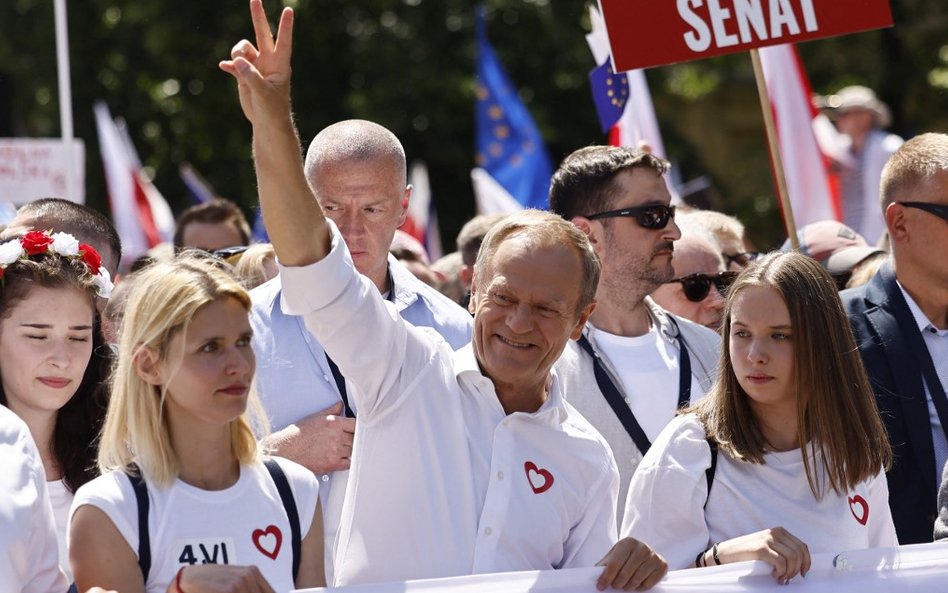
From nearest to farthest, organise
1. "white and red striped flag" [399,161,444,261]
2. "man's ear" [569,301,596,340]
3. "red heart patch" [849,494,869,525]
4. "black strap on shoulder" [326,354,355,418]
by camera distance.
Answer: "man's ear" [569,301,596,340] → "red heart patch" [849,494,869,525] → "black strap on shoulder" [326,354,355,418] → "white and red striped flag" [399,161,444,261]

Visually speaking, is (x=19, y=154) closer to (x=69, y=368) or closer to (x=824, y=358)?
(x=69, y=368)

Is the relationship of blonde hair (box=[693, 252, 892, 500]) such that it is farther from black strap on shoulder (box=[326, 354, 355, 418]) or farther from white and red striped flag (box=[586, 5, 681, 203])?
white and red striped flag (box=[586, 5, 681, 203])

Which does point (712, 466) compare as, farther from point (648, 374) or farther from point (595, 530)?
point (648, 374)

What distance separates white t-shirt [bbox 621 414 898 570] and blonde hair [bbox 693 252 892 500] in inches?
1.5

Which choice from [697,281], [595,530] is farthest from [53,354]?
[697,281]

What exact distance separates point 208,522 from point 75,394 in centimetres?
111

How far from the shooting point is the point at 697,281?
5293 millimetres

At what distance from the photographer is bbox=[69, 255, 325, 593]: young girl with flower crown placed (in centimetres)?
290

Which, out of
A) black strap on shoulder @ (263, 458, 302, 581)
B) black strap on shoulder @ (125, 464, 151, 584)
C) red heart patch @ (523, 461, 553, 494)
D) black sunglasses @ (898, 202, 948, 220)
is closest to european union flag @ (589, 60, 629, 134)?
black sunglasses @ (898, 202, 948, 220)

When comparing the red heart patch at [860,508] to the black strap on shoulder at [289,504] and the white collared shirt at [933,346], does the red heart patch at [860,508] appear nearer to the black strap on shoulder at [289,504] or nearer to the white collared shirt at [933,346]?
the white collared shirt at [933,346]

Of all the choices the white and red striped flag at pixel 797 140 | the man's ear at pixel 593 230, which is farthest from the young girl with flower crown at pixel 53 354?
the white and red striped flag at pixel 797 140

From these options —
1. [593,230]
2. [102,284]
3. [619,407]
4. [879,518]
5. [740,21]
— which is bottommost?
[879,518]

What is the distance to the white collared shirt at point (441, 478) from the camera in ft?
10.4

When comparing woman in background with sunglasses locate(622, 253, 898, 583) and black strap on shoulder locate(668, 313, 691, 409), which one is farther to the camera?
black strap on shoulder locate(668, 313, 691, 409)
